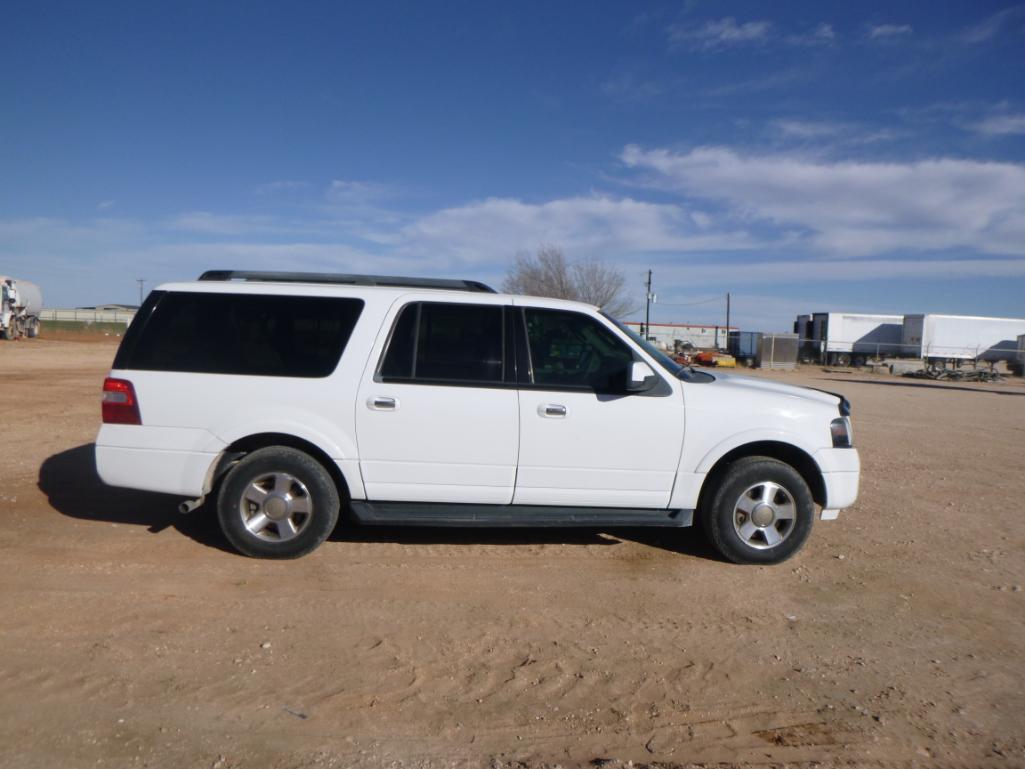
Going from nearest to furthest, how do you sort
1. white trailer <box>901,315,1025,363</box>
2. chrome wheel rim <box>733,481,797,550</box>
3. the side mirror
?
the side mirror, chrome wheel rim <box>733,481,797,550</box>, white trailer <box>901,315,1025,363</box>

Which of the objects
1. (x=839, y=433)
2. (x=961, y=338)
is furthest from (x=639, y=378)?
(x=961, y=338)

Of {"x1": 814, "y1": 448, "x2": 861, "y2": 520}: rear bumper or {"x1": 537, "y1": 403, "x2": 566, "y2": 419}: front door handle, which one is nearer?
{"x1": 537, "y1": 403, "x2": 566, "y2": 419}: front door handle

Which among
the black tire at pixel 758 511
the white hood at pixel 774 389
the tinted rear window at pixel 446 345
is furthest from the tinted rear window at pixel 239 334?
the black tire at pixel 758 511

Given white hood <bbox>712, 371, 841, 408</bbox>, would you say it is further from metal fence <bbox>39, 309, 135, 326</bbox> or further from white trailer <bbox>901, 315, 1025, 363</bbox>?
metal fence <bbox>39, 309, 135, 326</bbox>

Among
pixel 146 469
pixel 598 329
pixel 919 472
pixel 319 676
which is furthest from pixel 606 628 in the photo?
pixel 919 472

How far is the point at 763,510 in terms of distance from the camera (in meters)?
5.93

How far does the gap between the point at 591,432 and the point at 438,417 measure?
41.5 inches

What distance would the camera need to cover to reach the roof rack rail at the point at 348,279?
6199 millimetres

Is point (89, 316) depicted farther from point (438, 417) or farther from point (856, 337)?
point (438, 417)

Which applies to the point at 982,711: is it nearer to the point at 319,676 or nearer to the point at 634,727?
the point at 634,727

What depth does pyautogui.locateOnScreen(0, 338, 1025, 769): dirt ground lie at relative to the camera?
3574 mm

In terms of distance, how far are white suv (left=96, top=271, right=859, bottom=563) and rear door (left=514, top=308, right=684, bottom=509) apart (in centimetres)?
1

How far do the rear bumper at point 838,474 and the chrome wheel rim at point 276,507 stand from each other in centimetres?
362

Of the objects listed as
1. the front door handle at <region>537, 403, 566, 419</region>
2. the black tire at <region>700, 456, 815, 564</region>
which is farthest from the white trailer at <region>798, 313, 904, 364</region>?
the front door handle at <region>537, 403, 566, 419</region>
